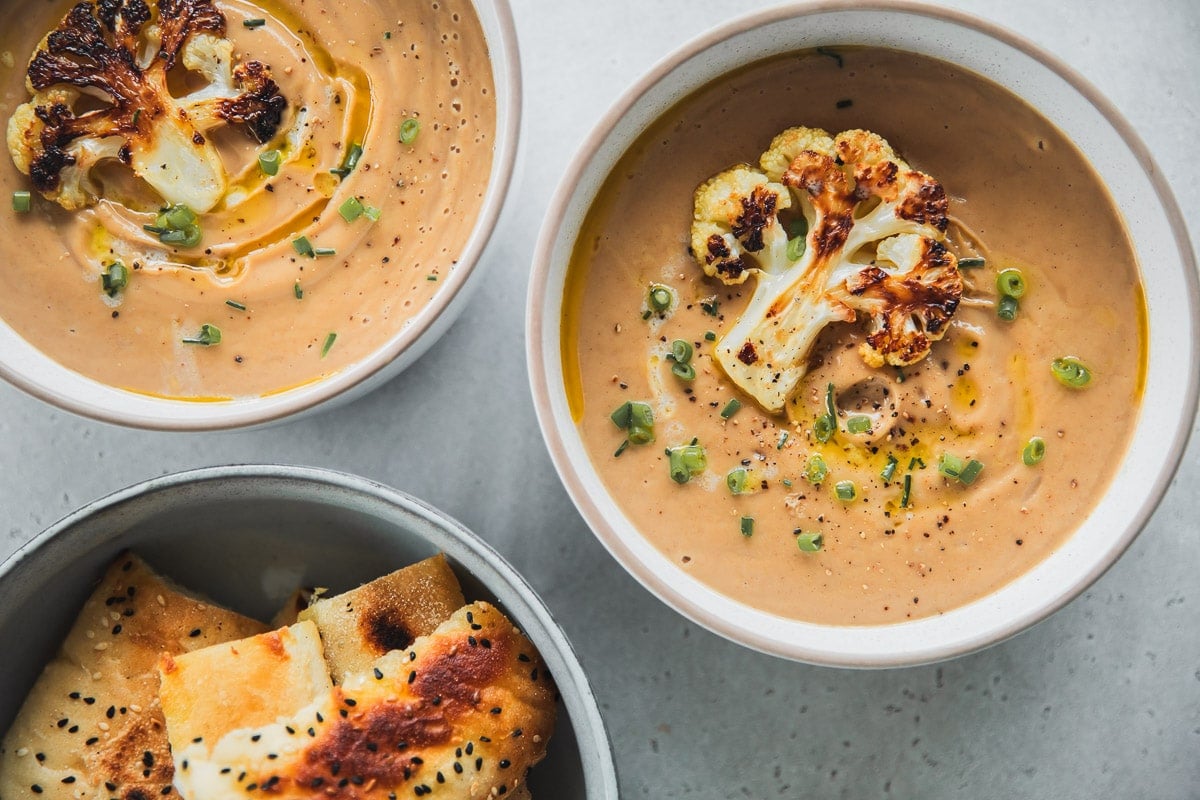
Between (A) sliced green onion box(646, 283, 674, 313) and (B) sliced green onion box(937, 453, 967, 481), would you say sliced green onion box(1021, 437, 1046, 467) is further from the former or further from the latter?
(A) sliced green onion box(646, 283, 674, 313)

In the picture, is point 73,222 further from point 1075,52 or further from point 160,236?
point 1075,52

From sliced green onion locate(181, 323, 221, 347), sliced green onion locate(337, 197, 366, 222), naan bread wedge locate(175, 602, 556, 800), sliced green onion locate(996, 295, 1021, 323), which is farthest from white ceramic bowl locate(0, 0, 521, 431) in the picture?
sliced green onion locate(996, 295, 1021, 323)

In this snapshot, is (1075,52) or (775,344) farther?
(1075,52)

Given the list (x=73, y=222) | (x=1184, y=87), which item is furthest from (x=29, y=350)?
(x=1184, y=87)

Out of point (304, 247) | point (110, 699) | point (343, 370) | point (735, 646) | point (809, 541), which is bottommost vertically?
point (110, 699)

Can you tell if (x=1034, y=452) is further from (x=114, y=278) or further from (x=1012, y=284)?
(x=114, y=278)

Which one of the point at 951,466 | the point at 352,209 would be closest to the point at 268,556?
the point at 352,209
